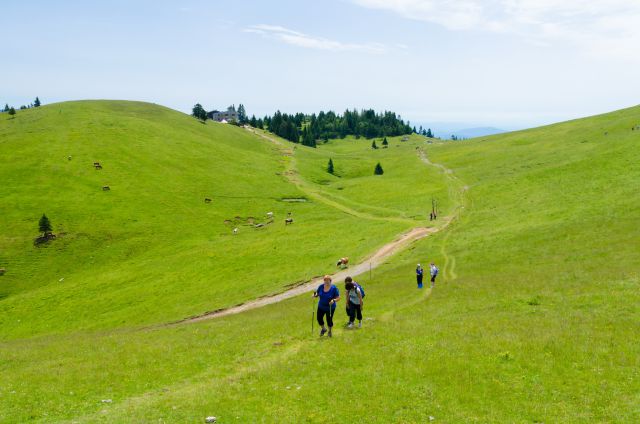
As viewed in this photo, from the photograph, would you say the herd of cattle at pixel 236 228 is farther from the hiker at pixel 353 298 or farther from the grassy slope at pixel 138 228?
the hiker at pixel 353 298

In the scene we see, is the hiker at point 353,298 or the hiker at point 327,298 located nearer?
the hiker at point 327,298

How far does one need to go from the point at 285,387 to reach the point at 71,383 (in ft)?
38.2

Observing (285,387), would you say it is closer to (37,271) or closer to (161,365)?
(161,365)

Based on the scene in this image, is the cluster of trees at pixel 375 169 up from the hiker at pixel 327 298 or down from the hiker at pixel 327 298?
up

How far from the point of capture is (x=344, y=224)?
3191 inches

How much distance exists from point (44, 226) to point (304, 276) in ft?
174

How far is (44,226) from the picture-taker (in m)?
78.2

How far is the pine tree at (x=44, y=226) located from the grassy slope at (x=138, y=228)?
227 cm

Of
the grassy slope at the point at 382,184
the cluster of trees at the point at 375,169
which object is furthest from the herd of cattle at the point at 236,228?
the cluster of trees at the point at 375,169

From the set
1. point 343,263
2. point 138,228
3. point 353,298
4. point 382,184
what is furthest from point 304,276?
point 382,184

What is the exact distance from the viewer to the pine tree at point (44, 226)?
78.1 m

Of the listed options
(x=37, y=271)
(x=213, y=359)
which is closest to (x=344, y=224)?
(x=37, y=271)

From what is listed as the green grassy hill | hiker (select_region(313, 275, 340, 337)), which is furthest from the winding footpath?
hiker (select_region(313, 275, 340, 337))

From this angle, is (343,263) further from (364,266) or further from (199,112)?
(199,112)
